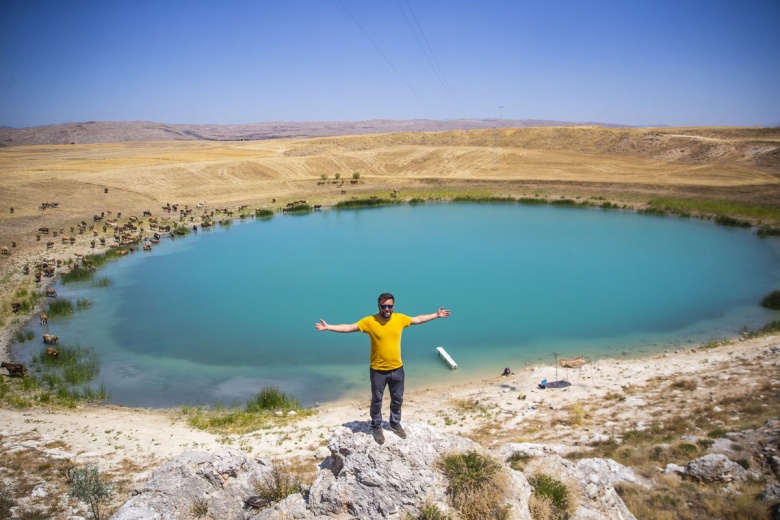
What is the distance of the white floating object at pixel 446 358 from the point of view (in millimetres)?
15266

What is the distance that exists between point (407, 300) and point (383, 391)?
14.8 m

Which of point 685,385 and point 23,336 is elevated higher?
point 685,385

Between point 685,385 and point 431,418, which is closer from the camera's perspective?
point 431,418

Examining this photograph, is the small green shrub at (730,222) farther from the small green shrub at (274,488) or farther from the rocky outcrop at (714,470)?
the small green shrub at (274,488)

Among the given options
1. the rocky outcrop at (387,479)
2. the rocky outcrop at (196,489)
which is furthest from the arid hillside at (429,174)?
the rocky outcrop at (387,479)

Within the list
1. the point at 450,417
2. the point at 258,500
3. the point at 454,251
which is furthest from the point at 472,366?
the point at 454,251

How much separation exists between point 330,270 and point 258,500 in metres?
20.0

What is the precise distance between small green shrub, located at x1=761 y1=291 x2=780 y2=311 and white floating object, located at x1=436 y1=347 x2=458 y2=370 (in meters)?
13.7

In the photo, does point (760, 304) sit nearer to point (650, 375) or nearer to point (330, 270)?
point (650, 375)

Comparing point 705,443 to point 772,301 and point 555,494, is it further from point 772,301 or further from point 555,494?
point 772,301

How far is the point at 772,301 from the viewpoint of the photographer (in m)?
19.4

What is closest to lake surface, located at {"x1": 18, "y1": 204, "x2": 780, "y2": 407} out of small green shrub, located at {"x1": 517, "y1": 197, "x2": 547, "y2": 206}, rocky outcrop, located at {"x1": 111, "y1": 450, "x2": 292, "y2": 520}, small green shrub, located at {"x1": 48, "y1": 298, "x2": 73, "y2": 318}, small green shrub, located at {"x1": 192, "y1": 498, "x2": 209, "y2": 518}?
small green shrub, located at {"x1": 48, "y1": 298, "x2": 73, "y2": 318}

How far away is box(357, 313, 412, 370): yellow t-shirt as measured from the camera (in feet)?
19.6


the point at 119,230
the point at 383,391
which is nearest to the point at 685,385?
the point at 383,391
